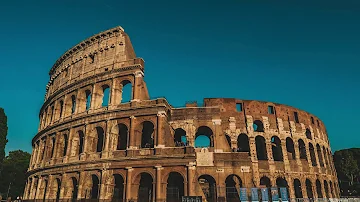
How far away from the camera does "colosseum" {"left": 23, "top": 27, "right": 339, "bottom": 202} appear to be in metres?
20.0

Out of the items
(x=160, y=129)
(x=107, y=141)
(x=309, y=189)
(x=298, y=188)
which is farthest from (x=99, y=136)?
(x=309, y=189)

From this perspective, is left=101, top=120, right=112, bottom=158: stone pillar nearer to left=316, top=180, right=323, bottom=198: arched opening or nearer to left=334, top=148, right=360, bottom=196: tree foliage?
left=316, top=180, right=323, bottom=198: arched opening

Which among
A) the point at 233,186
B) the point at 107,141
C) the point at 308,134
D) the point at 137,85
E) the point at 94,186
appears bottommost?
the point at 233,186

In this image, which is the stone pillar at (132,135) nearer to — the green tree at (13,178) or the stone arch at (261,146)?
the stone arch at (261,146)

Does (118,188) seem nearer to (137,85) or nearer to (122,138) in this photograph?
(122,138)

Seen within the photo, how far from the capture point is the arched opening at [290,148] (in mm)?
27969

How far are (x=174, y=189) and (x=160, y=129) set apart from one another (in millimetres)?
4811

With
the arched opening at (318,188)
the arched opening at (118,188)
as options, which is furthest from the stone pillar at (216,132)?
the arched opening at (318,188)

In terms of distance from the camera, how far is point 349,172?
39.8m

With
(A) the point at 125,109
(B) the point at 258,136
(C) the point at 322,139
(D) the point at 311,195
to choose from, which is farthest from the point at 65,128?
(C) the point at 322,139

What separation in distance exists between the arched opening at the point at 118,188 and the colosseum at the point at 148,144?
0.08m

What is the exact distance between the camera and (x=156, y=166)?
19500mm

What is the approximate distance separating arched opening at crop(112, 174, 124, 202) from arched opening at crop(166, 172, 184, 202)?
3711 mm

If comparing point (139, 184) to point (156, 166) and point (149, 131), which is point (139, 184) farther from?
point (149, 131)
